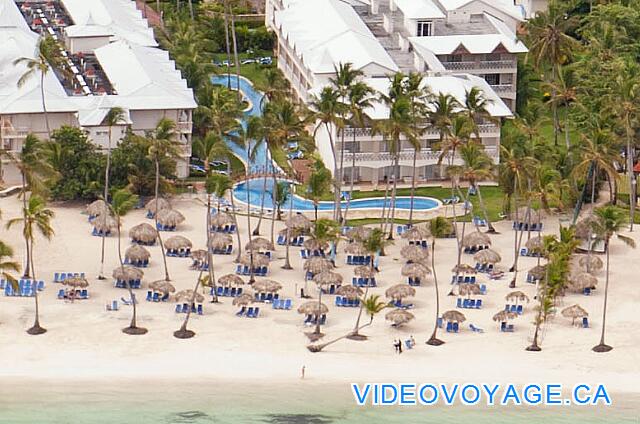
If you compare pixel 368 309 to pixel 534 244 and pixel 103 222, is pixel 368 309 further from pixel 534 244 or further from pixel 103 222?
pixel 103 222

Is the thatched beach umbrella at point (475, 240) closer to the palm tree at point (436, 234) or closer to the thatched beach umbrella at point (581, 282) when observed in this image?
the palm tree at point (436, 234)

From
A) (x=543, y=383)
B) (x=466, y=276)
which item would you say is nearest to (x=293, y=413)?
(x=543, y=383)

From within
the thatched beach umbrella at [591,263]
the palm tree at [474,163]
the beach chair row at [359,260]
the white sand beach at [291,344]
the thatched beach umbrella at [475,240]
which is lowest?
the white sand beach at [291,344]

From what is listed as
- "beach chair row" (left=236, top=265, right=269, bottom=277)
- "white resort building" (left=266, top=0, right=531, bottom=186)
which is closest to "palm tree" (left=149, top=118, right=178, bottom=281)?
"beach chair row" (left=236, top=265, right=269, bottom=277)

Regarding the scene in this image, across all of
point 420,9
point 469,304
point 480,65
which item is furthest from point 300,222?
point 420,9

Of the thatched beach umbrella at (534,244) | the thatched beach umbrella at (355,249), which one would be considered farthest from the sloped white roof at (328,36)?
the thatched beach umbrella at (534,244)

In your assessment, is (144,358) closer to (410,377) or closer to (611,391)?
(410,377)
